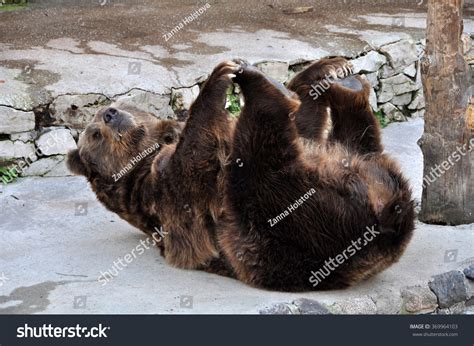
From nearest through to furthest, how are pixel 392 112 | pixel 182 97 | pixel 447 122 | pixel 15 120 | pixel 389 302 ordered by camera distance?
pixel 389 302 → pixel 447 122 → pixel 15 120 → pixel 182 97 → pixel 392 112

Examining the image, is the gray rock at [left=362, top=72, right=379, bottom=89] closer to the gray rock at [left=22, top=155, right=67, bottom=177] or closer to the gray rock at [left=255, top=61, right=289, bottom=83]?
the gray rock at [left=255, top=61, right=289, bottom=83]

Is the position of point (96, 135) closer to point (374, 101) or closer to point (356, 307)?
point (356, 307)

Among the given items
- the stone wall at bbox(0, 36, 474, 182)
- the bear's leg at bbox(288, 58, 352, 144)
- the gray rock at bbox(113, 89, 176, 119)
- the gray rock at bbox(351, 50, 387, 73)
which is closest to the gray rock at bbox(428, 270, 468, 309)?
the bear's leg at bbox(288, 58, 352, 144)

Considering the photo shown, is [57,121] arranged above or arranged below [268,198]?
below

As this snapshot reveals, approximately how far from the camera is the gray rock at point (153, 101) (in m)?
7.95

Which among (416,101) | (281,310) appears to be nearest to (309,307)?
(281,310)

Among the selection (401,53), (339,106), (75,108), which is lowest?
(75,108)

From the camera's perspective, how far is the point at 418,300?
18.3ft

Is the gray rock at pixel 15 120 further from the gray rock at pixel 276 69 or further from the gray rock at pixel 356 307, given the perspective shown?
the gray rock at pixel 356 307

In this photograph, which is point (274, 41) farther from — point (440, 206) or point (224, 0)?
point (440, 206)

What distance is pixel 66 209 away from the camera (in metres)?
7.09

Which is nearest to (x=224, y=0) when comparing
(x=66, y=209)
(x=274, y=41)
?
(x=274, y=41)

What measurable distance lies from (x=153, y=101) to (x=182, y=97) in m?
0.30

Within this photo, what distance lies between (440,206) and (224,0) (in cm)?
507
